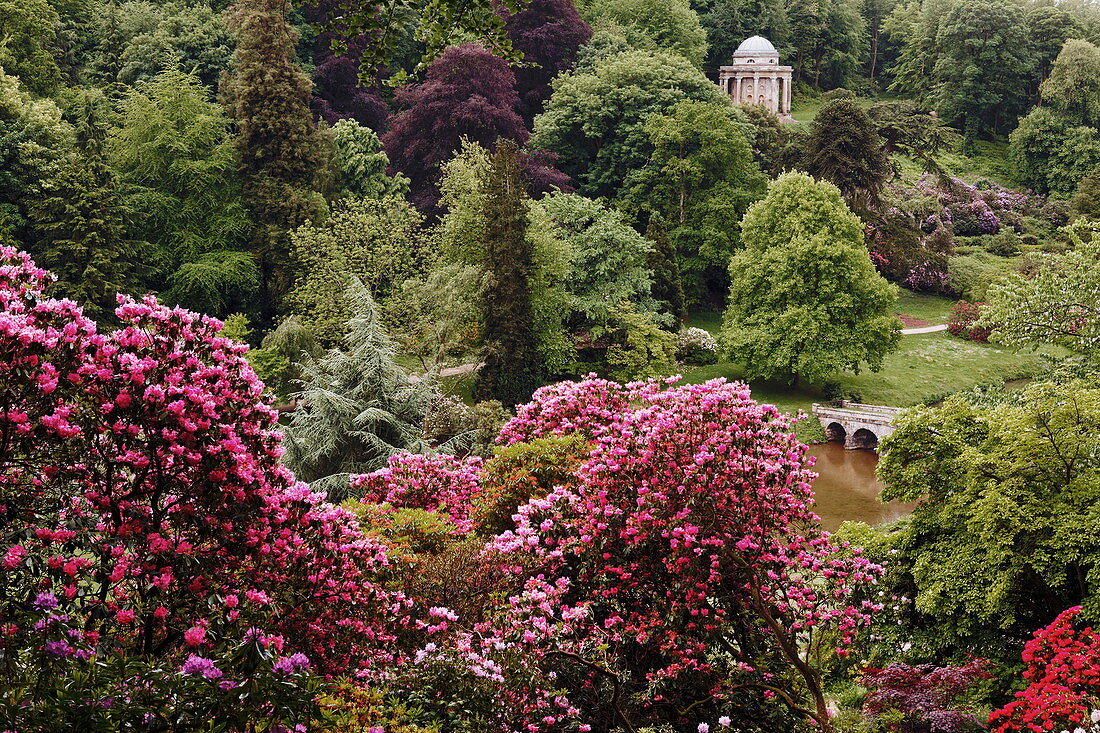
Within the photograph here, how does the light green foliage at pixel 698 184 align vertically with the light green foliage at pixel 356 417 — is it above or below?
above

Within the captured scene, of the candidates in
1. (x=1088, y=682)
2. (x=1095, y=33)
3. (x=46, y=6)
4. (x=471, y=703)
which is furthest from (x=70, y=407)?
(x=1095, y=33)

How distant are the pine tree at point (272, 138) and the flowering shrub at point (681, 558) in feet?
82.3

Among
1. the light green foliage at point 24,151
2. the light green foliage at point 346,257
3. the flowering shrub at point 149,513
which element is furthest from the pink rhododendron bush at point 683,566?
the light green foliage at point 24,151

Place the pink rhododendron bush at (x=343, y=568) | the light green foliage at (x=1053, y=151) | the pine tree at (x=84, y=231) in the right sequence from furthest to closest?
the light green foliage at (x=1053, y=151)
the pine tree at (x=84, y=231)
the pink rhododendron bush at (x=343, y=568)

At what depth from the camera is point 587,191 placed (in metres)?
42.4

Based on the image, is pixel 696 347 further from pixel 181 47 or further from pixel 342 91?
pixel 181 47

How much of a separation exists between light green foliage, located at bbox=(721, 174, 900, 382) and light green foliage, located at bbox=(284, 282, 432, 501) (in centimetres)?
1536

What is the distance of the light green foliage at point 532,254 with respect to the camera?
28359 mm

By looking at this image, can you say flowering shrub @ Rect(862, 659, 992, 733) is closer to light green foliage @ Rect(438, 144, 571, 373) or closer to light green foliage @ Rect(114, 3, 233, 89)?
light green foliage @ Rect(438, 144, 571, 373)

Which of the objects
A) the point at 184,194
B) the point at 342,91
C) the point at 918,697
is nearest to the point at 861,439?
the point at 918,697

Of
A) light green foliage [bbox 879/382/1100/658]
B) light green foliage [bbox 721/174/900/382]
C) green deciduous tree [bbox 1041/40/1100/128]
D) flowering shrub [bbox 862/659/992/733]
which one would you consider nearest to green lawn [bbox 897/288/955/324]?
light green foliage [bbox 721/174/900/382]

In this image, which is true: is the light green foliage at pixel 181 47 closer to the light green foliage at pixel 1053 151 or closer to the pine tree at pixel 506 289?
the pine tree at pixel 506 289

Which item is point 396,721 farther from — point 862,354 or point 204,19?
point 204,19

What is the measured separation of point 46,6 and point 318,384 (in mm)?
21983
